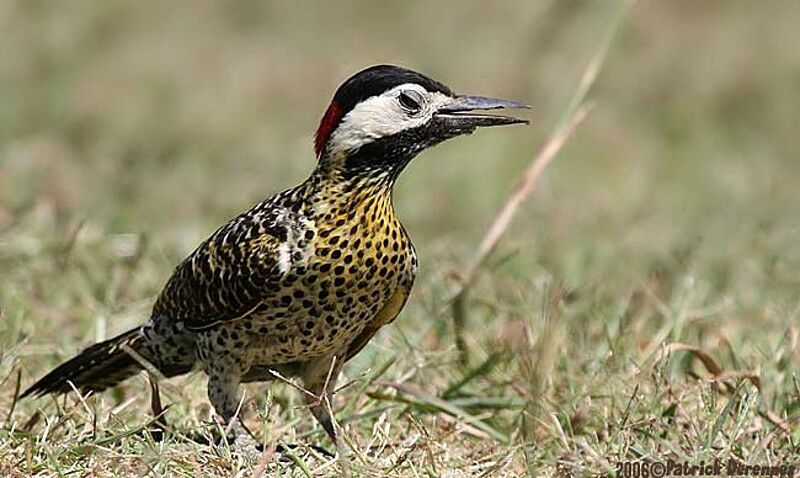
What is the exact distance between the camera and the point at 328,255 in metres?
4.59

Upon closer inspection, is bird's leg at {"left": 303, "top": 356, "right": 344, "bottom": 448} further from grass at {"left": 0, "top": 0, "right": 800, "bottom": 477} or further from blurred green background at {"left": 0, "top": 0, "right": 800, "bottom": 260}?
blurred green background at {"left": 0, "top": 0, "right": 800, "bottom": 260}

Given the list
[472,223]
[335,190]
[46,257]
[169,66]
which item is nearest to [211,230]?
[46,257]

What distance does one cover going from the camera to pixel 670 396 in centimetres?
488

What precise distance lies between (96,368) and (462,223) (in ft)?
13.1

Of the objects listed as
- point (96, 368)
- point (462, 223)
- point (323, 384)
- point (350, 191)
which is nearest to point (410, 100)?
point (350, 191)

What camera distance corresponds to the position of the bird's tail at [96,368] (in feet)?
16.8

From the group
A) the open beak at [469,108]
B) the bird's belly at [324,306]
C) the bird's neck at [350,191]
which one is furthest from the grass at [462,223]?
the open beak at [469,108]

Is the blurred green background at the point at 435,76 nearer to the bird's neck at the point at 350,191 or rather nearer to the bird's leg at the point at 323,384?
the bird's neck at the point at 350,191

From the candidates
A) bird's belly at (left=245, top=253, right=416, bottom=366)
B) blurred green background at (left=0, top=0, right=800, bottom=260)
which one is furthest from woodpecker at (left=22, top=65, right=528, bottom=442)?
blurred green background at (left=0, top=0, right=800, bottom=260)

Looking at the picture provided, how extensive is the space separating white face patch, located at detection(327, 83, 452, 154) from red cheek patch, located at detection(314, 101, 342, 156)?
0.02 m

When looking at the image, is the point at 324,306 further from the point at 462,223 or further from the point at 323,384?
the point at 462,223

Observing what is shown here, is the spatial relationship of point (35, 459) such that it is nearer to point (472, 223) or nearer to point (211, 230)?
point (211, 230)

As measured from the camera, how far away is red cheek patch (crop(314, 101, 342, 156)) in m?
4.76

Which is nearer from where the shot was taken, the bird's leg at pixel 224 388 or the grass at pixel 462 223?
the grass at pixel 462 223
